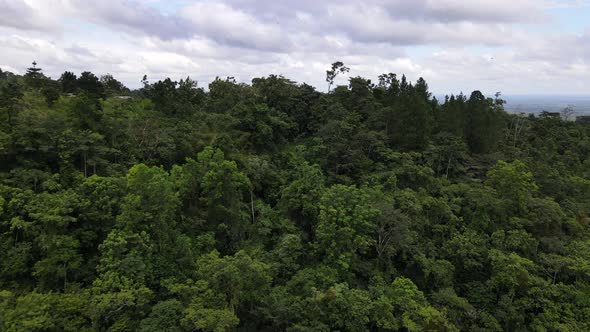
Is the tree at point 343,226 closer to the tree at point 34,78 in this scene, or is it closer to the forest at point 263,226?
the forest at point 263,226

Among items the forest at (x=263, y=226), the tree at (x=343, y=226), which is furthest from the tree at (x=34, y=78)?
the tree at (x=343, y=226)

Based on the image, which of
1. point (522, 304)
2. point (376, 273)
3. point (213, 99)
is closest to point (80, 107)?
point (213, 99)

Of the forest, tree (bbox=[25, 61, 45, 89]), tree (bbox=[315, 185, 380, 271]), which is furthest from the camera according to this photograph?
tree (bbox=[25, 61, 45, 89])

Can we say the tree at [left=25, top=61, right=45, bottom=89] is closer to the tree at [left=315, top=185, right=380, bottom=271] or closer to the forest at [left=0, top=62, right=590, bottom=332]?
the forest at [left=0, top=62, right=590, bottom=332]

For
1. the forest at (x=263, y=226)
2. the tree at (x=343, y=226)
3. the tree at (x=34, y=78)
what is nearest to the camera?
the forest at (x=263, y=226)

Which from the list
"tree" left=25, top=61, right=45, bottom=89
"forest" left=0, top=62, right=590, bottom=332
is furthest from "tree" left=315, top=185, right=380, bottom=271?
"tree" left=25, top=61, right=45, bottom=89

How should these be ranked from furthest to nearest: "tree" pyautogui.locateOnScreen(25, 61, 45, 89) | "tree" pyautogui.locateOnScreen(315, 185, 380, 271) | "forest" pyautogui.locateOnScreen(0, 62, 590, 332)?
"tree" pyautogui.locateOnScreen(25, 61, 45, 89) < "tree" pyautogui.locateOnScreen(315, 185, 380, 271) < "forest" pyautogui.locateOnScreen(0, 62, 590, 332)

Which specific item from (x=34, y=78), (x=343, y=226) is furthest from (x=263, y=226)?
(x=34, y=78)

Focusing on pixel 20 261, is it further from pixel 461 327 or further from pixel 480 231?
pixel 480 231
